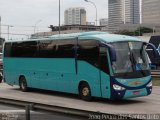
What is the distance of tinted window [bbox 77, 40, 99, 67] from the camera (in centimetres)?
1708

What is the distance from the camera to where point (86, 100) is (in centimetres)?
1761

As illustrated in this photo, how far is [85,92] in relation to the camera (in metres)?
17.7

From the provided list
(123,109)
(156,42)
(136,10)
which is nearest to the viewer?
(123,109)

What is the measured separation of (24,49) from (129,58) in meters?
7.49

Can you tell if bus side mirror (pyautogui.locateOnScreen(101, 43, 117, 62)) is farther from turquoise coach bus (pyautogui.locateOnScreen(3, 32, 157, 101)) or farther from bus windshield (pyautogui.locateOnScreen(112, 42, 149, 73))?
bus windshield (pyautogui.locateOnScreen(112, 42, 149, 73))

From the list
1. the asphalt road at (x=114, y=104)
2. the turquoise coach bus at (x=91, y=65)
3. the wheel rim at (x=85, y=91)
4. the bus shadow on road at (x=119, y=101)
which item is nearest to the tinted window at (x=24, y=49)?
the turquoise coach bus at (x=91, y=65)

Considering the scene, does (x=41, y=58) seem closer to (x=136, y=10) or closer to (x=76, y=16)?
(x=76, y=16)

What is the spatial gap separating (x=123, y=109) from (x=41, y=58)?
23.6 ft

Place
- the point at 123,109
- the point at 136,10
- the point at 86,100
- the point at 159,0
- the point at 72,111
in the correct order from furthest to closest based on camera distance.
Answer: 1. the point at 136,10
2. the point at 159,0
3. the point at 86,100
4. the point at 123,109
5. the point at 72,111

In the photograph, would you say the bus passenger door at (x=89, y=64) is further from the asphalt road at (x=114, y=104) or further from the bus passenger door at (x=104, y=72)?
the asphalt road at (x=114, y=104)

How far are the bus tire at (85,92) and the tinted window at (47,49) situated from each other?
2617mm

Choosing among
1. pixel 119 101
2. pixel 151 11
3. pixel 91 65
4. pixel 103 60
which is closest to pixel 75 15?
pixel 151 11

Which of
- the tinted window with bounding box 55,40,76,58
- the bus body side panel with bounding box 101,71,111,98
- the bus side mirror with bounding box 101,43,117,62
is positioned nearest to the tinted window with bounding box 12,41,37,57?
the tinted window with bounding box 55,40,76,58

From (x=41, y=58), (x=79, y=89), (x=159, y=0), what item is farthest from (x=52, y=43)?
(x=159, y=0)
